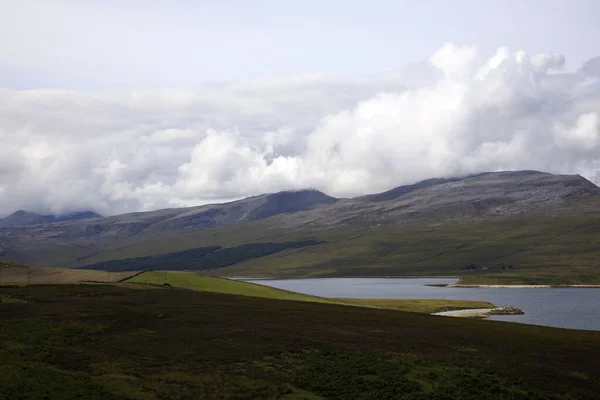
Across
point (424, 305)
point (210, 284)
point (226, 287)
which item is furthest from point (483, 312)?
point (210, 284)

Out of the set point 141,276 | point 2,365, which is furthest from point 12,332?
point 141,276

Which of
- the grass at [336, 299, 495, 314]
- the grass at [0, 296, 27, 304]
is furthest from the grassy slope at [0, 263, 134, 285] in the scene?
the grass at [336, 299, 495, 314]

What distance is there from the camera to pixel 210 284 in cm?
14275

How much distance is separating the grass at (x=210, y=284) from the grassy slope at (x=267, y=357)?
57581mm

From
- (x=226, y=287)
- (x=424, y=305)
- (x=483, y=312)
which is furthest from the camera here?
(x=424, y=305)

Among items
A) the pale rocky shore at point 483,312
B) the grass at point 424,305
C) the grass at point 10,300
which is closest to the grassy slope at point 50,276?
the grass at point 10,300

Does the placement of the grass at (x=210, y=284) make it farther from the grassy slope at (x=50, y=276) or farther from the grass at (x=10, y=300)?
the grass at (x=10, y=300)

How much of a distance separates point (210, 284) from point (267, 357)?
9303 centimetres

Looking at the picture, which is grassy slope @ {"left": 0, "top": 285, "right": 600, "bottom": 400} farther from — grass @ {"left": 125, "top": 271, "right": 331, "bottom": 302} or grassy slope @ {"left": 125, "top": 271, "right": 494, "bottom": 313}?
grass @ {"left": 125, "top": 271, "right": 331, "bottom": 302}

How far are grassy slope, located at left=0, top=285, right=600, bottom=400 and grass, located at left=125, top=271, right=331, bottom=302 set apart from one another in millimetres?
57581

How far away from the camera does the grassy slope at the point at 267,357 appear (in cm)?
4212

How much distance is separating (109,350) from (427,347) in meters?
31.8

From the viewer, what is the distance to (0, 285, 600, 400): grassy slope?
138 feet

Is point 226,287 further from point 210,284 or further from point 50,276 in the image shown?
point 50,276
